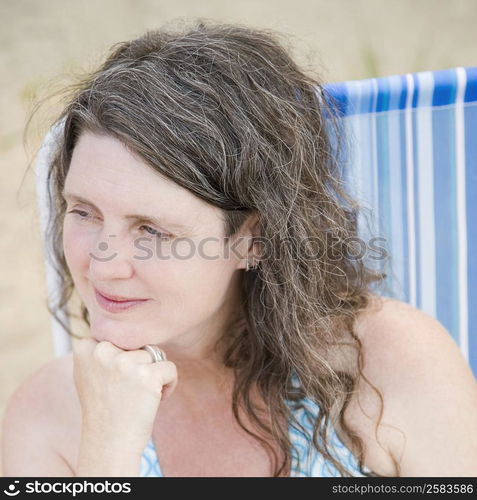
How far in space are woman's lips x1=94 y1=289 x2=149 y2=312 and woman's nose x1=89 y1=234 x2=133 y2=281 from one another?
68mm

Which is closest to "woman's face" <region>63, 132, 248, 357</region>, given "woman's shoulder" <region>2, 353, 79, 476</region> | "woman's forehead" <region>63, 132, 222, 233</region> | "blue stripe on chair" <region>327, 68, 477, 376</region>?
"woman's forehead" <region>63, 132, 222, 233</region>

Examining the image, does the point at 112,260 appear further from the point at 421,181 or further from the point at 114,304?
the point at 421,181

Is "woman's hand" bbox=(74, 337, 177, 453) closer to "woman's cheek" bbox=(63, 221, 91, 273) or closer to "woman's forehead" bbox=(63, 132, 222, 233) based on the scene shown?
"woman's cheek" bbox=(63, 221, 91, 273)

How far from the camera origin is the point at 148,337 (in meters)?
1.79

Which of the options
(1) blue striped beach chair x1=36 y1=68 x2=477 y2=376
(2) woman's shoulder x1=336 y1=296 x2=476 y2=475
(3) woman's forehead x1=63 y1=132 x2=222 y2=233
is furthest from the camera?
(1) blue striped beach chair x1=36 y1=68 x2=477 y2=376

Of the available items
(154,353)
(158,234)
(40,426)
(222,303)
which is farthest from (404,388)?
(40,426)

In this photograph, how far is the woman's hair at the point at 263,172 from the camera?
1.67 m

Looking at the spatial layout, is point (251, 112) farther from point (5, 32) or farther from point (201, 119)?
point (5, 32)

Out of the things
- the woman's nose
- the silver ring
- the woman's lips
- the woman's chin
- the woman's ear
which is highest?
the woman's ear

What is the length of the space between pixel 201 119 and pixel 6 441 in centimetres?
98

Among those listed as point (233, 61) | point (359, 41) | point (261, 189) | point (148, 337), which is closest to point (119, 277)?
point (148, 337)

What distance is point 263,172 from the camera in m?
1.75

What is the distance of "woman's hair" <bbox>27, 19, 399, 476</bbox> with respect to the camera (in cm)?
167

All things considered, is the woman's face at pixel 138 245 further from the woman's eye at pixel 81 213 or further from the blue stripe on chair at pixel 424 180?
the blue stripe on chair at pixel 424 180
